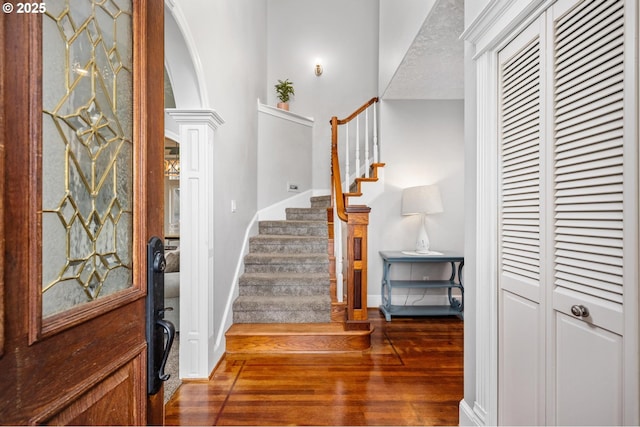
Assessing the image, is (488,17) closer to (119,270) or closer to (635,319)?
(635,319)

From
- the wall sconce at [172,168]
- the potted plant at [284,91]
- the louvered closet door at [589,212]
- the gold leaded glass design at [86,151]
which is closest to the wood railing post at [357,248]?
the louvered closet door at [589,212]

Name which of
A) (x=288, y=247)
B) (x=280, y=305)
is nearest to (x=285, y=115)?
(x=288, y=247)

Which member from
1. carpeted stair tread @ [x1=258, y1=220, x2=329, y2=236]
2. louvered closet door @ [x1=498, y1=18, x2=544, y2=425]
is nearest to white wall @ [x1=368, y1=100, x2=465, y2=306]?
carpeted stair tread @ [x1=258, y1=220, x2=329, y2=236]

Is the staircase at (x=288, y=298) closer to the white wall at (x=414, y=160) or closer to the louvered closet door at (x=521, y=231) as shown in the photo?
the white wall at (x=414, y=160)

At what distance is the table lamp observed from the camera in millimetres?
3867

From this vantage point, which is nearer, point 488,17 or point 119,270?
point 119,270

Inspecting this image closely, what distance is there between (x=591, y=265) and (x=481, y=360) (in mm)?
823

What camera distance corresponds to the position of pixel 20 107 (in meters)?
0.51

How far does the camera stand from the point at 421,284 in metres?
3.89

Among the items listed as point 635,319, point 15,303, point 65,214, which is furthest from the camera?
point 635,319

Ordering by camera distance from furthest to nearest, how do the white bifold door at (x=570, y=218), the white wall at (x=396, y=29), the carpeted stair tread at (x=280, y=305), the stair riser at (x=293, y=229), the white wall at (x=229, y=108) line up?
the stair riser at (x=293, y=229)
the carpeted stair tread at (x=280, y=305)
the white wall at (x=396, y=29)
the white wall at (x=229, y=108)
the white bifold door at (x=570, y=218)

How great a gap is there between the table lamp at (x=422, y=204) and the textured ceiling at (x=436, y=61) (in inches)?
44.0

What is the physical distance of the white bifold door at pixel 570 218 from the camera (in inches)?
37.2

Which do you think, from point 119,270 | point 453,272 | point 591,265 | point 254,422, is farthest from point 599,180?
point 453,272
